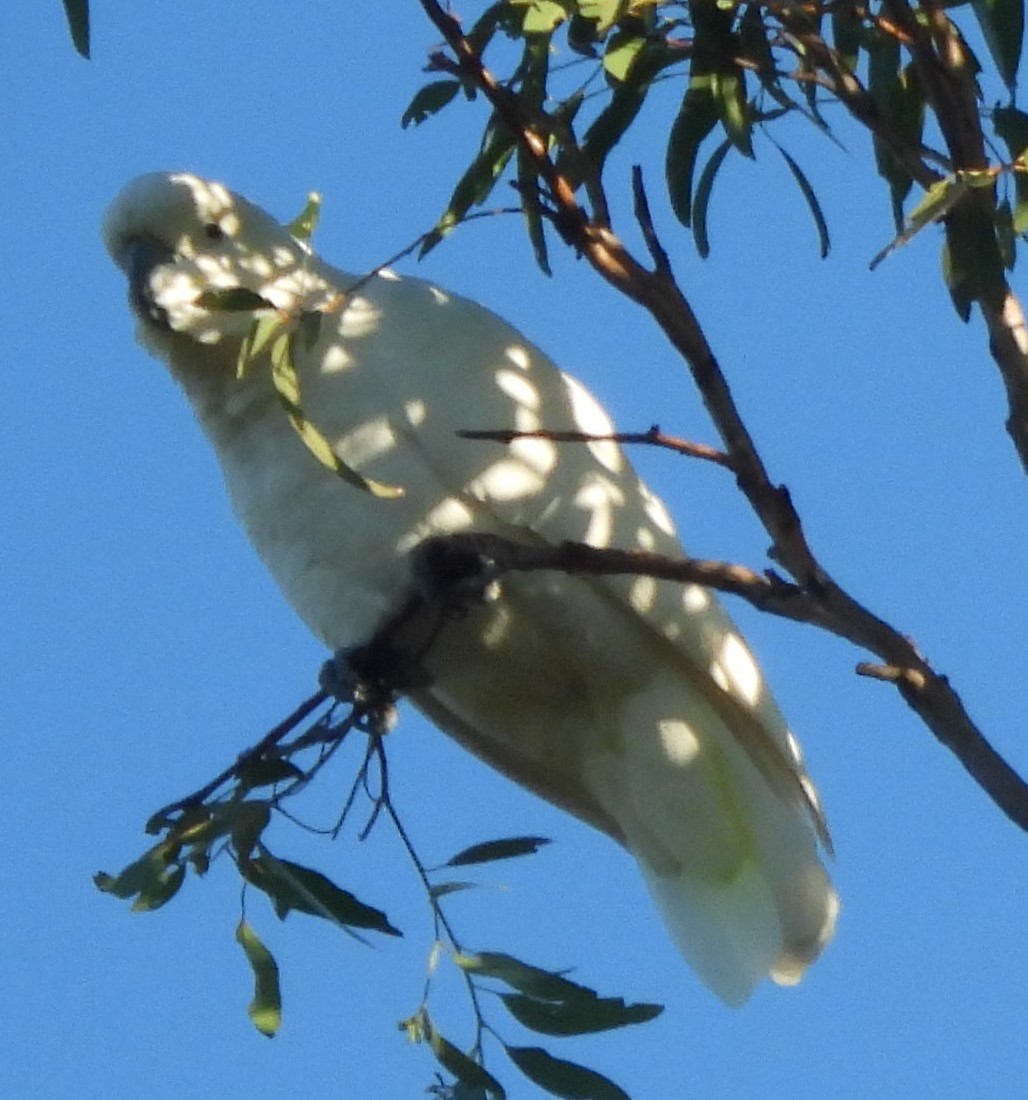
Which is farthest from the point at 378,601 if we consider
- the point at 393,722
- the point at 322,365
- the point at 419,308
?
the point at 419,308

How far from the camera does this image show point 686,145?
1.87m

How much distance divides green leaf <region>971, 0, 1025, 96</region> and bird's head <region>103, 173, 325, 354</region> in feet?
2.96

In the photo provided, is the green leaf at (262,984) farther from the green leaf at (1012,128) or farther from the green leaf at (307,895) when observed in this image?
the green leaf at (1012,128)

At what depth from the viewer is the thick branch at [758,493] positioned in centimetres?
134

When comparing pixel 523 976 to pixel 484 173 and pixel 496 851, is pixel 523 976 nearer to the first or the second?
pixel 496 851

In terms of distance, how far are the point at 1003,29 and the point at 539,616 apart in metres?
0.77

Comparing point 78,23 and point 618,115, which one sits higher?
point 618,115

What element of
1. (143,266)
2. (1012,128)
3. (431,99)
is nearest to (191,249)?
(143,266)

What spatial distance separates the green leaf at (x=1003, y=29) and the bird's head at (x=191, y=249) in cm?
90

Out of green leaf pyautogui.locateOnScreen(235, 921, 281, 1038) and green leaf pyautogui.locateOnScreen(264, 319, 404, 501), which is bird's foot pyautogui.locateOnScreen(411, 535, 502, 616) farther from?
green leaf pyautogui.locateOnScreen(235, 921, 281, 1038)

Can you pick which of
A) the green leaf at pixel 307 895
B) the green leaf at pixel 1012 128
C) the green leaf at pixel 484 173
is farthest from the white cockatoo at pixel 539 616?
the green leaf at pixel 1012 128

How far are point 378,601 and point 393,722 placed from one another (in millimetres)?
146

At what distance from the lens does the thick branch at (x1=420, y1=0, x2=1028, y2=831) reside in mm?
1342

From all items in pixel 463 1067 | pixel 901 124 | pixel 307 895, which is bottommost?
pixel 463 1067
